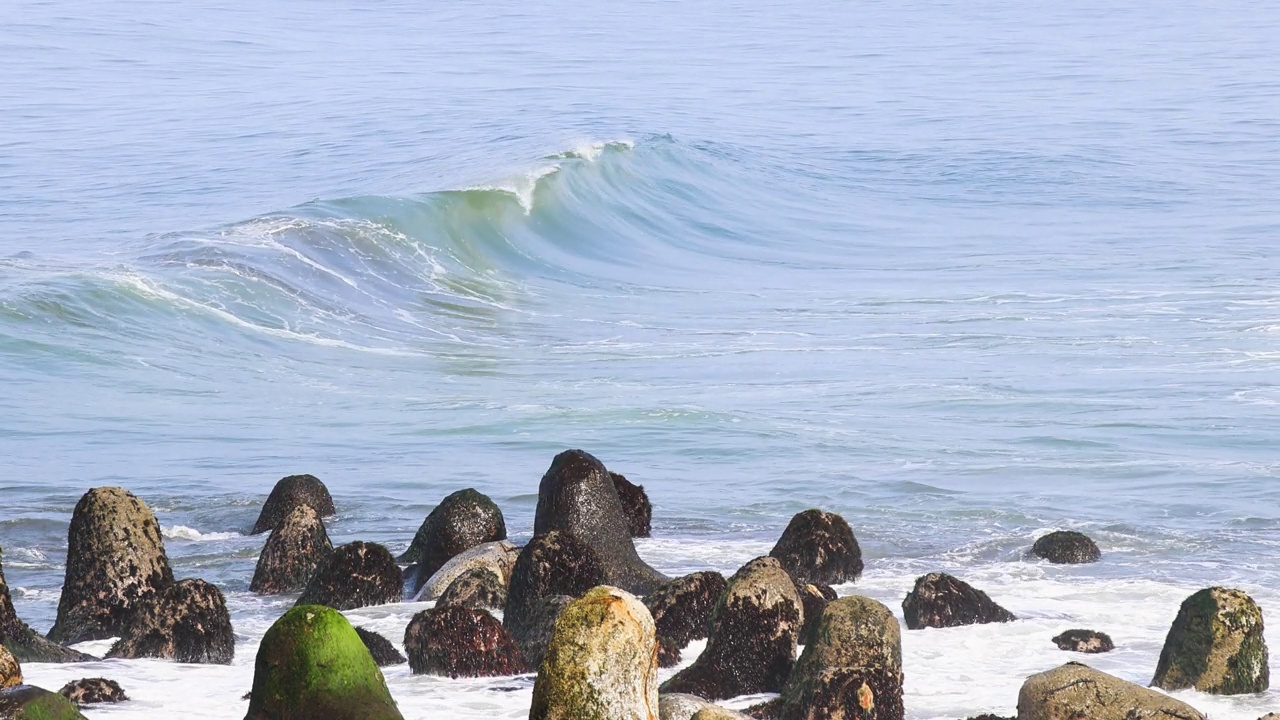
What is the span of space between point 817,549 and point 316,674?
7036mm

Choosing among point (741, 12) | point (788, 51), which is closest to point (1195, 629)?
point (788, 51)

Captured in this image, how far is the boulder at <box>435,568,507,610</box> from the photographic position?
35.0 feet

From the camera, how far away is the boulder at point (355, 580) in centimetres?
1147

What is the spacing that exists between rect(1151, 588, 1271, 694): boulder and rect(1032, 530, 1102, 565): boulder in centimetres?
376

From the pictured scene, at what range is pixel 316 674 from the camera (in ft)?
18.2

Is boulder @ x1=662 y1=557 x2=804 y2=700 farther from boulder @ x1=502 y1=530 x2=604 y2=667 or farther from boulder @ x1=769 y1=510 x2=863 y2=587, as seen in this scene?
boulder @ x1=769 y1=510 x2=863 y2=587

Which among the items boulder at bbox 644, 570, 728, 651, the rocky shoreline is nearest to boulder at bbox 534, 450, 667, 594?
the rocky shoreline

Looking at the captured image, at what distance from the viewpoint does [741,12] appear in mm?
90000

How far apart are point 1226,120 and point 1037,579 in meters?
47.4

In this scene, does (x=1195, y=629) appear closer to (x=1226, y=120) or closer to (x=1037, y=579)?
(x=1037, y=579)

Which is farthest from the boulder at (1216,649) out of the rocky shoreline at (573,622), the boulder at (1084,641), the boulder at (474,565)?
the boulder at (474,565)

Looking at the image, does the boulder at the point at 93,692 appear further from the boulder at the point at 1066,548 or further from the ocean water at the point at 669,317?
the boulder at the point at 1066,548

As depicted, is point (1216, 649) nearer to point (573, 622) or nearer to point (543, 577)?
point (543, 577)

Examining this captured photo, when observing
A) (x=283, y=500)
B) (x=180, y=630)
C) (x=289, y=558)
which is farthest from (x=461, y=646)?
(x=283, y=500)
